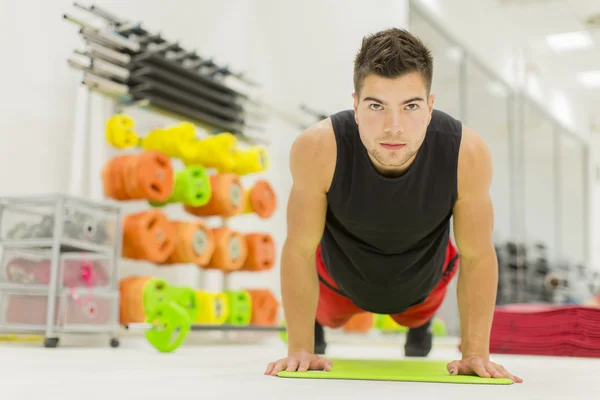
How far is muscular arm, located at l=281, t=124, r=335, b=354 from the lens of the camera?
1623 mm

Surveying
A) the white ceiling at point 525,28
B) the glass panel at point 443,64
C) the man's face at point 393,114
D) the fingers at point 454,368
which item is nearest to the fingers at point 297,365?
the fingers at point 454,368

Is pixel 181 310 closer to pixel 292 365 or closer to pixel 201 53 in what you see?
pixel 292 365

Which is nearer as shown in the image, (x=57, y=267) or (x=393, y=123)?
(x=393, y=123)

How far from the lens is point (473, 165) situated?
1.62m

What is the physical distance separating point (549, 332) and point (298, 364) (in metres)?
1.70

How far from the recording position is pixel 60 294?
2.69 meters

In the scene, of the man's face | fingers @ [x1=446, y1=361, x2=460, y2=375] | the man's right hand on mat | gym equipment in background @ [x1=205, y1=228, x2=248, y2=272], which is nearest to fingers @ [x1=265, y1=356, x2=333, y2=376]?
the man's right hand on mat

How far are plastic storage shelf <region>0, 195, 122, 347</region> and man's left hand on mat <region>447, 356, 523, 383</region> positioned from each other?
1.72m

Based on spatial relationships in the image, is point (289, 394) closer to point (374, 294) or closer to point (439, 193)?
point (439, 193)

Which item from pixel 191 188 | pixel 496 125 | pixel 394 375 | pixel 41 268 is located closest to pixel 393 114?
pixel 394 375

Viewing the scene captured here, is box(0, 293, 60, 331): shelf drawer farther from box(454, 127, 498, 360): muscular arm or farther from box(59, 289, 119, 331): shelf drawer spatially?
box(454, 127, 498, 360): muscular arm

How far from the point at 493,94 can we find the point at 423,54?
22.5 feet

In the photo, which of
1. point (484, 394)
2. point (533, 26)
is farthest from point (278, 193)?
point (533, 26)

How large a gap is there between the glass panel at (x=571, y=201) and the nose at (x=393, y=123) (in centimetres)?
933
